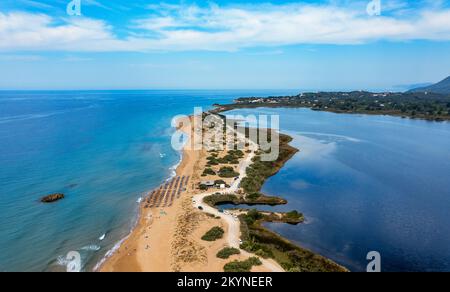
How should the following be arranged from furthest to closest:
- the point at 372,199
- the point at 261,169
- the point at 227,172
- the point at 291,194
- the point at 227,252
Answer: the point at 261,169
the point at 227,172
the point at 291,194
the point at 372,199
the point at 227,252

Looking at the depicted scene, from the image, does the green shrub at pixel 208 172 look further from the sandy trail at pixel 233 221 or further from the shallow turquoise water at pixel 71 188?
the shallow turquoise water at pixel 71 188

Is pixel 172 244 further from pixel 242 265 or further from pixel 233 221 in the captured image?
pixel 242 265

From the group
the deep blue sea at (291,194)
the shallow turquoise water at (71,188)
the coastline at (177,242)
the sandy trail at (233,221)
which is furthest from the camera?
the deep blue sea at (291,194)

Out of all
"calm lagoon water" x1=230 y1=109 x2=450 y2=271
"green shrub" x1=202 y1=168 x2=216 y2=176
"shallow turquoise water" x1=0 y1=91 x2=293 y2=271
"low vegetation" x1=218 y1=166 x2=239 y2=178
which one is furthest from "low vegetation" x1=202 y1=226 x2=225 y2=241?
"green shrub" x1=202 y1=168 x2=216 y2=176

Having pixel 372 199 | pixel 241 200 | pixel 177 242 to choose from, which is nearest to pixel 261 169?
pixel 241 200

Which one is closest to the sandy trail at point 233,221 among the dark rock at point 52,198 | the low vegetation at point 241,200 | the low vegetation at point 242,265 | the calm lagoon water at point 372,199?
the low vegetation at point 242,265

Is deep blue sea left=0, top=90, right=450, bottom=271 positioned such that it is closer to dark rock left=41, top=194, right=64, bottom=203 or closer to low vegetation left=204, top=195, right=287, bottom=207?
dark rock left=41, top=194, right=64, bottom=203
